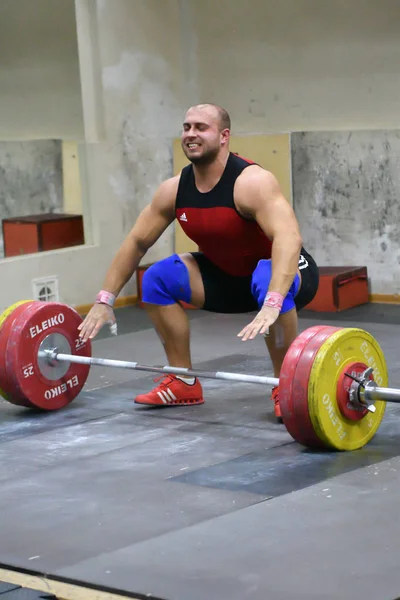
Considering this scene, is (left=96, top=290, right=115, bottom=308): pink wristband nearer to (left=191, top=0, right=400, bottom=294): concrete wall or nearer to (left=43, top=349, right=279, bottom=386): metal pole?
(left=43, top=349, right=279, bottom=386): metal pole

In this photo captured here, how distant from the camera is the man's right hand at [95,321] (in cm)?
407

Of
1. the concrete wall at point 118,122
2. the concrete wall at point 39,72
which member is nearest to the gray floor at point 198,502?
the concrete wall at point 118,122

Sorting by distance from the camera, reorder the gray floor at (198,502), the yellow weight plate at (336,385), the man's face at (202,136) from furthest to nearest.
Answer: the man's face at (202,136)
the yellow weight plate at (336,385)
the gray floor at (198,502)

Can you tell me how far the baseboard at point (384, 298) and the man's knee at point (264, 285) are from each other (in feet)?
8.75

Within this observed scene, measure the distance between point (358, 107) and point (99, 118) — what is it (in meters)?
1.54

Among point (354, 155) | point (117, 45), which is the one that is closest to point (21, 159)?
point (117, 45)

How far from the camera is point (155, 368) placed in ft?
13.1

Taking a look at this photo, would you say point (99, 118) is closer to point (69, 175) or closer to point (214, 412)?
point (69, 175)

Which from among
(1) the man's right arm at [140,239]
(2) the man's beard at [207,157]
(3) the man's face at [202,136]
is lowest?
(1) the man's right arm at [140,239]

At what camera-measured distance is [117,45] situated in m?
6.72

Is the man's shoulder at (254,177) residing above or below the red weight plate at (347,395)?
above

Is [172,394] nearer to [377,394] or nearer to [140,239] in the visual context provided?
[140,239]

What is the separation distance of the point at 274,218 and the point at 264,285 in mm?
247

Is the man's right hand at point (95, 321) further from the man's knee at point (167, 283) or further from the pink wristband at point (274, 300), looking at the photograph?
the pink wristband at point (274, 300)
